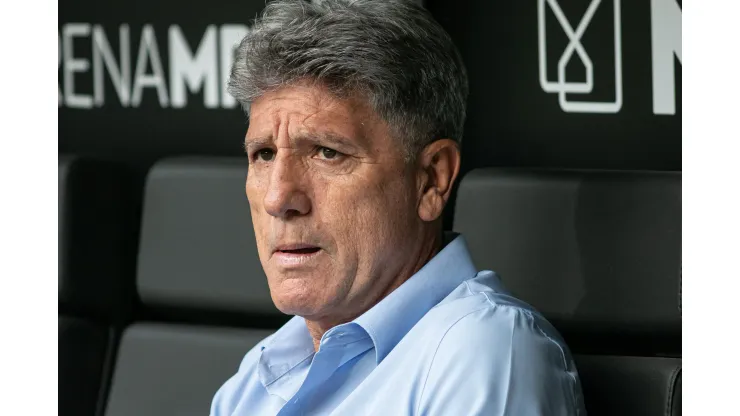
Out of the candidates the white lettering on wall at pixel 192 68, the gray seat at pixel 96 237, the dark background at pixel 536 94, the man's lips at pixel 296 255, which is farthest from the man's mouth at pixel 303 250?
the white lettering on wall at pixel 192 68

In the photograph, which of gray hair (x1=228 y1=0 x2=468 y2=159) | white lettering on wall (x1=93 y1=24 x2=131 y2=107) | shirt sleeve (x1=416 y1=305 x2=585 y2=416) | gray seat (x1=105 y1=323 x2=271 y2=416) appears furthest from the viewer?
white lettering on wall (x1=93 y1=24 x2=131 y2=107)

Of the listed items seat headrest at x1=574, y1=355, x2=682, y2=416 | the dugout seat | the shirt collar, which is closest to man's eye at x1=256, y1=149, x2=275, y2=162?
the shirt collar

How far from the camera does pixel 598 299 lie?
147 cm

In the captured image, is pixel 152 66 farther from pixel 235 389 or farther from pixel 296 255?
pixel 296 255

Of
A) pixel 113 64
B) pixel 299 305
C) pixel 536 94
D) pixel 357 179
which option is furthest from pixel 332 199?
pixel 113 64

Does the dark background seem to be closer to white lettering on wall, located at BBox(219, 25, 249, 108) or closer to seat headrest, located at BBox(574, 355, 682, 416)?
white lettering on wall, located at BBox(219, 25, 249, 108)

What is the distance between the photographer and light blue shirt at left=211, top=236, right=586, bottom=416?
116 centimetres

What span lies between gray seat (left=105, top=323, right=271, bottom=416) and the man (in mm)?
418

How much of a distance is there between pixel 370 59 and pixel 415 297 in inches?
12.0

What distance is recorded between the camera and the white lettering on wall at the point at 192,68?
211 centimetres

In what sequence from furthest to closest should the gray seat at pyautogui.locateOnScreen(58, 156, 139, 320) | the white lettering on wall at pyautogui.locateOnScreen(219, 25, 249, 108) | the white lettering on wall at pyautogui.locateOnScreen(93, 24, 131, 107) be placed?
the white lettering on wall at pyautogui.locateOnScreen(93, 24, 131, 107) < the white lettering on wall at pyautogui.locateOnScreen(219, 25, 249, 108) < the gray seat at pyautogui.locateOnScreen(58, 156, 139, 320)

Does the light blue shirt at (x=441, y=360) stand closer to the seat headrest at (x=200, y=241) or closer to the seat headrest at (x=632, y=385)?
the seat headrest at (x=632, y=385)

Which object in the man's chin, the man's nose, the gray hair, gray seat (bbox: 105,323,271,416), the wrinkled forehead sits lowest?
gray seat (bbox: 105,323,271,416)

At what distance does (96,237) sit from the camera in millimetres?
1952
